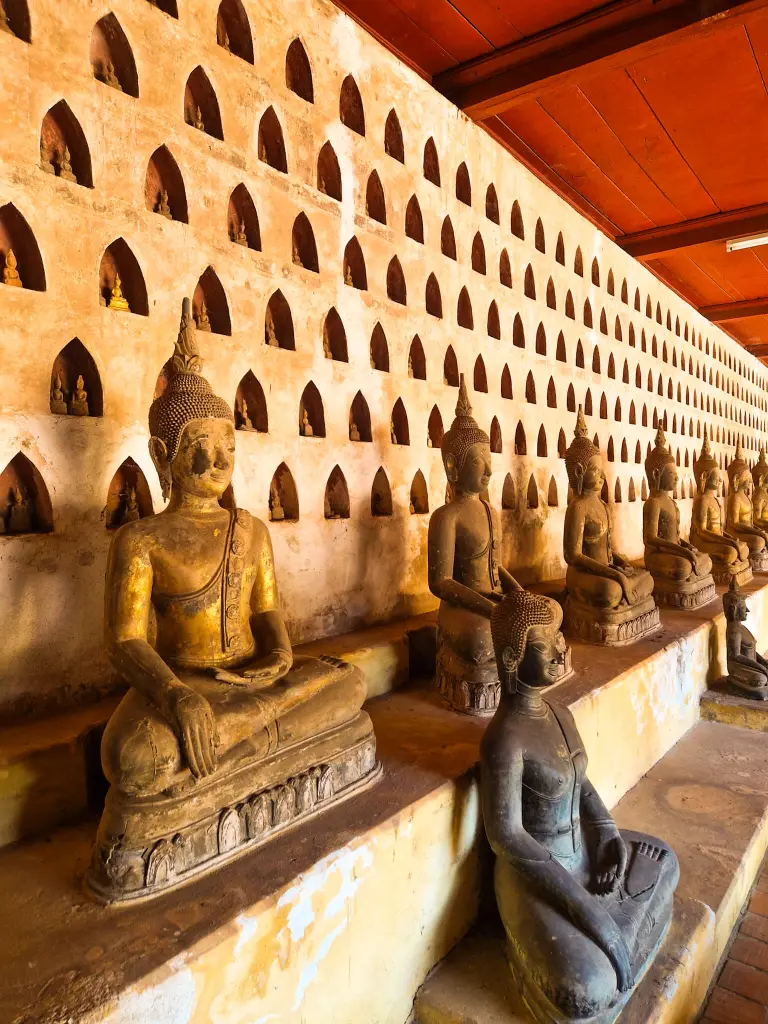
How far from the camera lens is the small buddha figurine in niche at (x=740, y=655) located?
5359 mm

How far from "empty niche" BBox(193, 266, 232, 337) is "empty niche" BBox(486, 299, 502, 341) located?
2.77 metres

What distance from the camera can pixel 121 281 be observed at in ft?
10.6

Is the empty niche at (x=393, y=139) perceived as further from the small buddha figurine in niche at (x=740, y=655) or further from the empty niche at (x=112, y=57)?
the small buddha figurine in niche at (x=740, y=655)

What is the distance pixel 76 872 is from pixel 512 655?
1.65 metres

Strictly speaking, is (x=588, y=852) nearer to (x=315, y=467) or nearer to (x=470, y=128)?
(x=315, y=467)

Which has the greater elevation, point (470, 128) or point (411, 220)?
point (470, 128)

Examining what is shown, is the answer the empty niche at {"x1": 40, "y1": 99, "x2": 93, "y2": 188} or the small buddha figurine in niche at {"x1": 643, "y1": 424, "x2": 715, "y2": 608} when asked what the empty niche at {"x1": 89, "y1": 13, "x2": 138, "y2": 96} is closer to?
the empty niche at {"x1": 40, "y1": 99, "x2": 93, "y2": 188}

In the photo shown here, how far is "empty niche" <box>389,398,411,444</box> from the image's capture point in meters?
4.89

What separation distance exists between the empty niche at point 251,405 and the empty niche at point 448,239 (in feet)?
7.45

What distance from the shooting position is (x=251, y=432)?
3.77 metres

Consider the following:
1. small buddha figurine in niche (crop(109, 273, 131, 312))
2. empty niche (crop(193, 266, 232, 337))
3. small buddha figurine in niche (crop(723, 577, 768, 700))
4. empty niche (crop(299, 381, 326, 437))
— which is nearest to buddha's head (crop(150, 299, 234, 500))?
small buddha figurine in niche (crop(109, 273, 131, 312))

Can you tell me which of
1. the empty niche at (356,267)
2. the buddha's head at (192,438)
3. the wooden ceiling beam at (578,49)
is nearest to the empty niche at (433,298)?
the empty niche at (356,267)

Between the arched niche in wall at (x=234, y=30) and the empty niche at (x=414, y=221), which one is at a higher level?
the arched niche in wall at (x=234, y=30)

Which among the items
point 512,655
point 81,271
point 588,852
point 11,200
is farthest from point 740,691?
point 11,200
